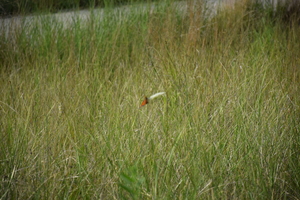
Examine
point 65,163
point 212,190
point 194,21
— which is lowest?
point 65,163

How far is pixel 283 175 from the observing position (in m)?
1.77

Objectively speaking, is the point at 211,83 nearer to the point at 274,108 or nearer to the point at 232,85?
the point at 232,85

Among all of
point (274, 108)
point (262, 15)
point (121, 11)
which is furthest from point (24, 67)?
point (262, 15)

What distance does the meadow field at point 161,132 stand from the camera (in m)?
1.65

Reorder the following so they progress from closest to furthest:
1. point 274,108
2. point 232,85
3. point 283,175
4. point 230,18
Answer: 1. point 283,175
2. point 274,108
3. point 232,85
4. point 230,18

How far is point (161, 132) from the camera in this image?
2057 mm

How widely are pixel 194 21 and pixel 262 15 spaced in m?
1.16

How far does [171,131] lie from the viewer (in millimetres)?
2039

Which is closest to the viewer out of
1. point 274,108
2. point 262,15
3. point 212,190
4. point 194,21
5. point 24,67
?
point 212,190

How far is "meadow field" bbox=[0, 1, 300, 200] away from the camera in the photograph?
1646mm

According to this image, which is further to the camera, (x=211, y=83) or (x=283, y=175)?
(x=211, y=83)

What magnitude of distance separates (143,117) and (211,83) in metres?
0.66

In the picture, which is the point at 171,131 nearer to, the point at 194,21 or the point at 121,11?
the point at 194,21

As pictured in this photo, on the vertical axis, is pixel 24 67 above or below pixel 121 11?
below
